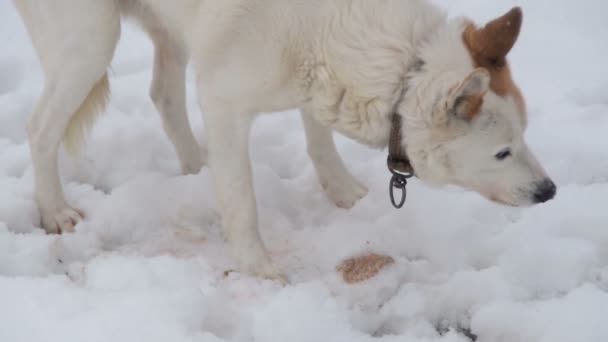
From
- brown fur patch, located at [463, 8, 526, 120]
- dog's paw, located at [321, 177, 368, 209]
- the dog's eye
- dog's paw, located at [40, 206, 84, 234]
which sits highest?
brown fur patch, located at [463, 8, 526, 120]

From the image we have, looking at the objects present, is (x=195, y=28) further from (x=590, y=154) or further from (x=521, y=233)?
(x=590, y=154)

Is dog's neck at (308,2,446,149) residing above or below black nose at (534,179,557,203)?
above

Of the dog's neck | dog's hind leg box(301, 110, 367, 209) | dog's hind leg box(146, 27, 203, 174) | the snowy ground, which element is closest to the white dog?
the dog's neck

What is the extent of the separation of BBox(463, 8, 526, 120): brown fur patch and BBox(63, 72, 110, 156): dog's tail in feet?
6.76

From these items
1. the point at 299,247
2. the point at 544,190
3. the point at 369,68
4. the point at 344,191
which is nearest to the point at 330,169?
the point at 344,191

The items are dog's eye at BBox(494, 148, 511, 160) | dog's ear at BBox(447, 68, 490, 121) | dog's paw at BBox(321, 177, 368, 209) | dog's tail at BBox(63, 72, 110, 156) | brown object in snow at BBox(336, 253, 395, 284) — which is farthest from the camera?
dog's paw at BBox(321, 177, 368, 209)

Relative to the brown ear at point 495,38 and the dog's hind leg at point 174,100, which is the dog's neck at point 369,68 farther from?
the dog's hind leg at point 174,100

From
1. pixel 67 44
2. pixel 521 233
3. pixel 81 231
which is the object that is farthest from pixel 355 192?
pixel 67 44

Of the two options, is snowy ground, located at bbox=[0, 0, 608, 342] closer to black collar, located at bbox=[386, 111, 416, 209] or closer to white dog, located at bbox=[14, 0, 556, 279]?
white dog, located at bbox=[14, 0, 556, 279]

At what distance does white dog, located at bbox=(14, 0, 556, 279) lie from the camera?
8.56 feet

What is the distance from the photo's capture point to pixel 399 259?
124 inches

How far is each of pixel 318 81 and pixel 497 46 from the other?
0.77 meters

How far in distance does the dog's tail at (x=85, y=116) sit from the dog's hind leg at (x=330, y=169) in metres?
1.15

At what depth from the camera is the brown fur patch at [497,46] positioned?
248cm
